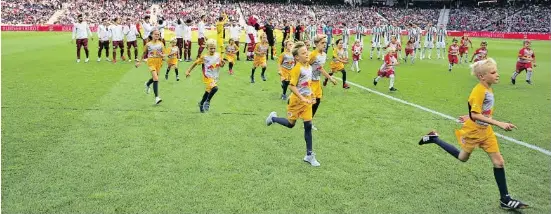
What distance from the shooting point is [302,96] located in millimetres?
7215

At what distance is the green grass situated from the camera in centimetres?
563

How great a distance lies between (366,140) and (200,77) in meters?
10.2

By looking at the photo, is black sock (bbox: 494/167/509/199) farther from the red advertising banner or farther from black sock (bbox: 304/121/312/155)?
the red advertising banner

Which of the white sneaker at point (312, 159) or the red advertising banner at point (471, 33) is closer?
the white sneaker at point (312, 159)

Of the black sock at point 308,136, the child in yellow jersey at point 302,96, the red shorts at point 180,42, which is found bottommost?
the black sock at point 308,136

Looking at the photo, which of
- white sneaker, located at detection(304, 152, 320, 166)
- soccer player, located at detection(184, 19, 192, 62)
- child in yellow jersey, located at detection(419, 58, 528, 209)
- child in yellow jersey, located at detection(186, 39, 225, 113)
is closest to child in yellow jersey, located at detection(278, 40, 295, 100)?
child in yellow jersey, located at detection(186, 39, 225, 113)

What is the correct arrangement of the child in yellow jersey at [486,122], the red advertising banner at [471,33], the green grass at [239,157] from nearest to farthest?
1. the child in yellow jersey at [486,122]
2. the green grass at [239,157]
3. the red advertising banner at [471,33]

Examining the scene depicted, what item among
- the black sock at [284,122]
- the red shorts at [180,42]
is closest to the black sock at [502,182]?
the black sock at [284,122]

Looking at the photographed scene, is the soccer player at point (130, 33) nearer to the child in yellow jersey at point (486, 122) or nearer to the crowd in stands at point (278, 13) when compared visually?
the child in yellow jersey at point (486, 122)

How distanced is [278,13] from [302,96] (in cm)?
5585

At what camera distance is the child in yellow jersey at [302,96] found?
7156 millimetres

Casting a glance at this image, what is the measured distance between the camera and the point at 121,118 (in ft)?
33.0

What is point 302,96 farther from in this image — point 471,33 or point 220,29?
point 471,33

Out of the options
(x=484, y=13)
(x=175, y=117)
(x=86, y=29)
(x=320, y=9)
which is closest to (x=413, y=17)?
(x=484, y=13)
